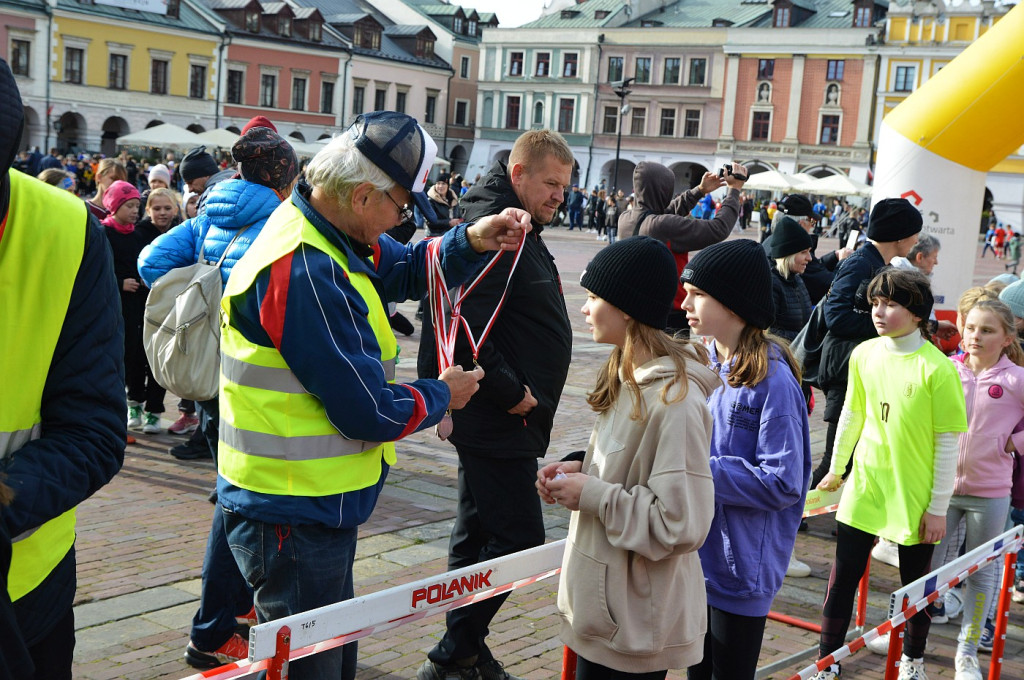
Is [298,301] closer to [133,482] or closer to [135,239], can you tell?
[133,482]

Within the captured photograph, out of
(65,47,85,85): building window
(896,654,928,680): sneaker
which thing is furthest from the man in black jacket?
(65,47,85,85): building window

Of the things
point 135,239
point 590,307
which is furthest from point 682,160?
point 590,307

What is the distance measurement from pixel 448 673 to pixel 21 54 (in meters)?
51.7

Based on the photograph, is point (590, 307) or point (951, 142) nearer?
point (590, 307)

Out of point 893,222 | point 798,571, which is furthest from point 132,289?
point 893,222

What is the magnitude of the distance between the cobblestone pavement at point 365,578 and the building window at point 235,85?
2103 inches

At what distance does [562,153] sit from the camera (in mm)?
4188

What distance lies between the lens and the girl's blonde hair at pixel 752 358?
3.33 m

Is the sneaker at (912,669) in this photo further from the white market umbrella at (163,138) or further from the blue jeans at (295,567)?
the white market umbrella at (163,138)

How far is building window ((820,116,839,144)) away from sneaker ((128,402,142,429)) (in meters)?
61.4

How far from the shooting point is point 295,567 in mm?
2756

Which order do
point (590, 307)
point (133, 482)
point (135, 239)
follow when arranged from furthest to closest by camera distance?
point (135, 239) → point (133, 482) → point (590, 307)

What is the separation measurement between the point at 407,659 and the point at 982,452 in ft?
9.09

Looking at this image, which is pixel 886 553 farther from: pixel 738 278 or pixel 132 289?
pixel 132 289
